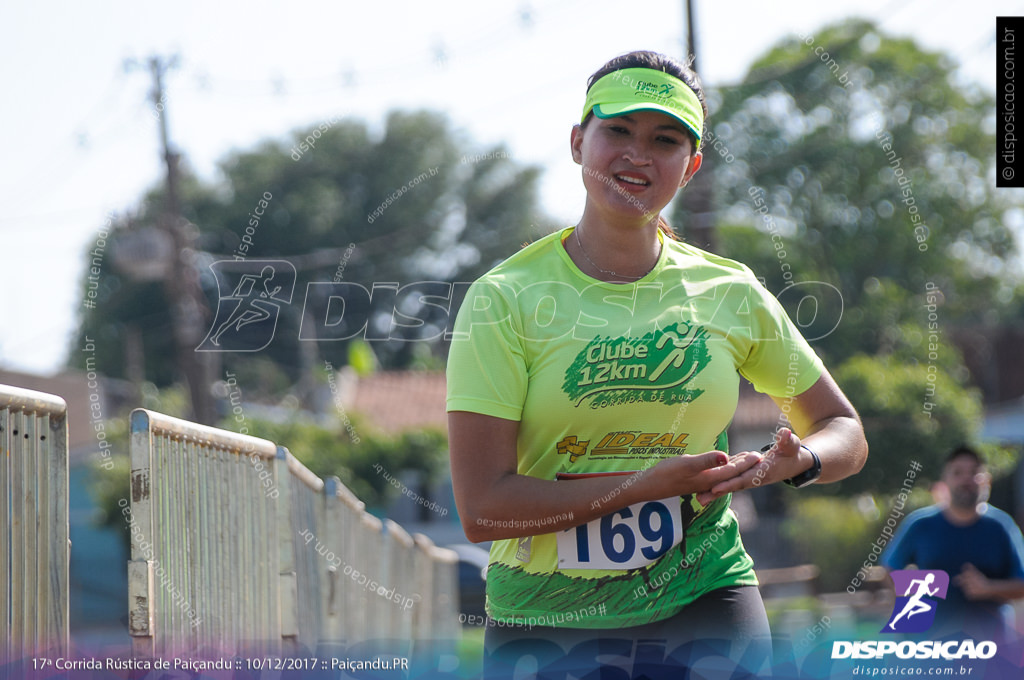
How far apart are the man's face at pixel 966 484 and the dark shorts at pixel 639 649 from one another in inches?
155

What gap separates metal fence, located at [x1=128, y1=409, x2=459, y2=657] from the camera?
281cm

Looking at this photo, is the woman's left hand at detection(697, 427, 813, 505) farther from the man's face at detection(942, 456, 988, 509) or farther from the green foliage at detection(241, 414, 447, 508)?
the green foliage at detection(241, 414, 447, 508)

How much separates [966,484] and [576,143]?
408 centimetres

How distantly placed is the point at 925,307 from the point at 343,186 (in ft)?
54.0

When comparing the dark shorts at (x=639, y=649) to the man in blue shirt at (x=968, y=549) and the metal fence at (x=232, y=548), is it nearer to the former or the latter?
the metal fence at (x=232, y=548)

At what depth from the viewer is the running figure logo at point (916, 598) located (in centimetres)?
399

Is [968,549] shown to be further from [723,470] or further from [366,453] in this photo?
[366,453]

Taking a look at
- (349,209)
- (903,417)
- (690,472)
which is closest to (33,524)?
(690,472)

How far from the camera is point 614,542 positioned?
7.90 feet

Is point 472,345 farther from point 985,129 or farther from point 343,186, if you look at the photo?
point 985,129

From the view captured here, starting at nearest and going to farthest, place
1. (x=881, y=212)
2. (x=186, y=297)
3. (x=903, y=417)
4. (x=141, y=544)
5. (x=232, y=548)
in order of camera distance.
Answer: (x=141, y=544)
(x=232, y=548)
(x=186, y=297)
(x=903, y=417)
(x=881, y=212)

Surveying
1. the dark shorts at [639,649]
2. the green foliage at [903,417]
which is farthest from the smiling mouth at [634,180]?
the green foliage at [903,417]

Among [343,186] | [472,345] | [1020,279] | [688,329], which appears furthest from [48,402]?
[1020,279]

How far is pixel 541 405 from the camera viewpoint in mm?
2381
